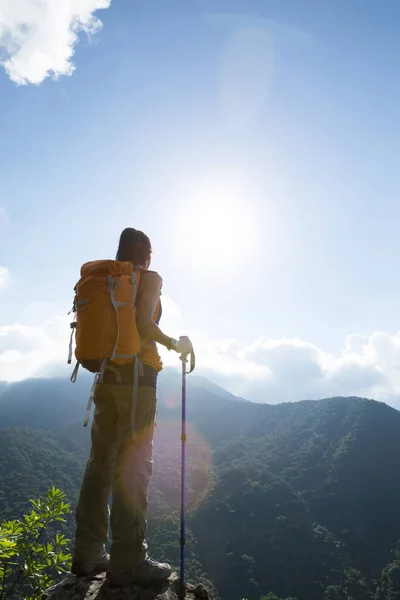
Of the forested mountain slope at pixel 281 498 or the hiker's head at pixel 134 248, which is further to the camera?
the forested mountain slope at pixel 281 498

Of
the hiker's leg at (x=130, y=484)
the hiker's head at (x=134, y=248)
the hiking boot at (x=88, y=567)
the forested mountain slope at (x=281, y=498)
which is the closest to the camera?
the hiker's leg at (x=130, y=484)

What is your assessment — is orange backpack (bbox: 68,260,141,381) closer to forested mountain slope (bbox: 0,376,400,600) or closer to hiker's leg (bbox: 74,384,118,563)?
hiker's leg (bbox: 74,384,118,563)

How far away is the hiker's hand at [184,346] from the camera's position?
12.4 feet

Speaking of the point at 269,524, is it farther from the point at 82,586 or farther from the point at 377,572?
the point at 82,586

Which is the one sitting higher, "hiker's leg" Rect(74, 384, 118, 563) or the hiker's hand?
the hiker's hand

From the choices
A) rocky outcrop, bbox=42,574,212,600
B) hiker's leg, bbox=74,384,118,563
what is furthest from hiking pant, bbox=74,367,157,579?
rocky outcrop, bbox=42,574,212,600

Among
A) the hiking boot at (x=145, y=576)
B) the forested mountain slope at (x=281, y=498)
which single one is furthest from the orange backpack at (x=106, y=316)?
the forested mountain slope at (x=281, y=498)

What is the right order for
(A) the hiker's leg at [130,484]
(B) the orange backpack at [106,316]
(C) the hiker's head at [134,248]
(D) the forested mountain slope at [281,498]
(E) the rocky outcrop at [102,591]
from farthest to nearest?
(D) the forested mountain slope at [281,498] → (C) the hiker's head at [134,248] → (B) the orange backpack at [106,316] → (A) the hiker's leg at [130,484] → (E) the rocky outcrop at [102,591]

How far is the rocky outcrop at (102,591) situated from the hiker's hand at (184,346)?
2.06 m

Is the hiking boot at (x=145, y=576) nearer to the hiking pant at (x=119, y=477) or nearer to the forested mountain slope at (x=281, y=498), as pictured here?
the hiking pant at (x=119, y=477)

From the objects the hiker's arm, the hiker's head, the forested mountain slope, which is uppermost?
the hiker's head

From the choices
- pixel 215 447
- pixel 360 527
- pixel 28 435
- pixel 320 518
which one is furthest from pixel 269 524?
pixel 28 435

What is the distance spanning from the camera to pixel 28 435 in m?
155

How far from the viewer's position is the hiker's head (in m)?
4.03
